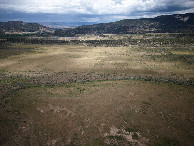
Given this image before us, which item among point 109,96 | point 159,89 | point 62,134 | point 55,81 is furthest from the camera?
point 55,81

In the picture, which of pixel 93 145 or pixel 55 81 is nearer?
pixel 93 145

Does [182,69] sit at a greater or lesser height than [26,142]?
greater

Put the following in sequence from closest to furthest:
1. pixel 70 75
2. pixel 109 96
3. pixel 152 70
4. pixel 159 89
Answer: pixel 109 96
pixel 159 89
pixel 70 75
pixel 152 70

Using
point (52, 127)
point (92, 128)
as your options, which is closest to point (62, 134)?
point (52, 127)

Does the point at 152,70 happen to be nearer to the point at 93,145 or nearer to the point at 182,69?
the point at 182,69

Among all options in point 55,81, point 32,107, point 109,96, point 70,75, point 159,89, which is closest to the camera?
point 32,107

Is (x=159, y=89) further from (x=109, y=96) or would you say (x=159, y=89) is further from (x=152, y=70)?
(x=152, y=70)

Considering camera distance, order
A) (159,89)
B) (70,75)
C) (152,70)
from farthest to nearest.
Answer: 1. (152,70)
2. (70,75)
3. (159,89)

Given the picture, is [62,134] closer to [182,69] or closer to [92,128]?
[92,128]

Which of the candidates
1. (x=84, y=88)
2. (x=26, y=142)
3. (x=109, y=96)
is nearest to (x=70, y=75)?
(x=84, y=88)

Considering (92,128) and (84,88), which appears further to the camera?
(84,88)
